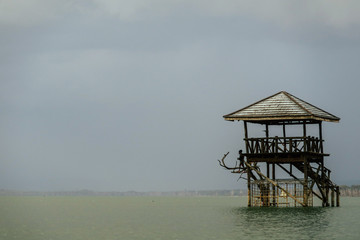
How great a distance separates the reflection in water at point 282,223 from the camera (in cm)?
3541

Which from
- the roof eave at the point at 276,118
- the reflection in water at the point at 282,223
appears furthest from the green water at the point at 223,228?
the roof eave at the point at 276,118

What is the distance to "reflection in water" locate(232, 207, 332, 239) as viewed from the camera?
35406 mm

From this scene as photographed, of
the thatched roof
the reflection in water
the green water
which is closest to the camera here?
the reflection in water

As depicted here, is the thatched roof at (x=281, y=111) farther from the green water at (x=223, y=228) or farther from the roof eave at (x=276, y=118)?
the green water at (x=223, y=228)

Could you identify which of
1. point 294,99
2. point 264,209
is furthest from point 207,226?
point 294,99

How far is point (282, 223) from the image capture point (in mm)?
40250

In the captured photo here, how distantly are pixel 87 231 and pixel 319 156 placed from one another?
59.1 ft

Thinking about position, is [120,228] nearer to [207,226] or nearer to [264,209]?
[207,226]

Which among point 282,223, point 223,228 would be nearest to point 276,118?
point 282,223

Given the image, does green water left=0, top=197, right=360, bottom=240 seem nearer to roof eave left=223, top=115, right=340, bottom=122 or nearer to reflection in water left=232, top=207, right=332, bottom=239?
reflection in water left=232, top=207, right=332, bottom=239

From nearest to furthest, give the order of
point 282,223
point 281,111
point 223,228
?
point 223,228 → point 282,223 → point 281,111

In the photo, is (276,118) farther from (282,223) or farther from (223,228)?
(223,228)

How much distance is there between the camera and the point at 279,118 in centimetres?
4866

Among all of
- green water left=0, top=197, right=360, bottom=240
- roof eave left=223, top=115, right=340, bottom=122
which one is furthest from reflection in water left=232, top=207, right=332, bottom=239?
roof eave left=223, top=115, right=340, bottom=122
